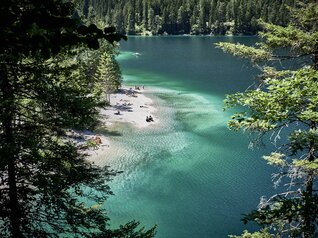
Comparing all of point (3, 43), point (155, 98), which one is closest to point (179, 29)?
→ point (155, 98)

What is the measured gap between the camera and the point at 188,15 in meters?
166

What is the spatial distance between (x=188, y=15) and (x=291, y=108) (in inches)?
6538

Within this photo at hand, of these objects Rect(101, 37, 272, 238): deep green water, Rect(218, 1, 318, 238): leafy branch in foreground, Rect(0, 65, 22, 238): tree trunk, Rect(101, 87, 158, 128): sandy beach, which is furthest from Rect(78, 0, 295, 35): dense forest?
Rect(0, 65, 22, 238): tree trunk

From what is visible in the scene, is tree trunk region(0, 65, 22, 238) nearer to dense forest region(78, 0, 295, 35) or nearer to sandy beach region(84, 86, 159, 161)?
sandy beach region(84, 86, 159, 161)

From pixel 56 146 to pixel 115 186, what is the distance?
21.6 m

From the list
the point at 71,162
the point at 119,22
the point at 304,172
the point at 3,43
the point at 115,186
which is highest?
the point at 119,22

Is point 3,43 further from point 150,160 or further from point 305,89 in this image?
point 150,160

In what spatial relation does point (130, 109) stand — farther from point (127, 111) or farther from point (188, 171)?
point (188, 171)

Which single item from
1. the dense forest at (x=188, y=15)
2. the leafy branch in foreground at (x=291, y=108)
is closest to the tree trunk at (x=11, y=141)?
the leafy branch in foreground at (x=291, y=108)

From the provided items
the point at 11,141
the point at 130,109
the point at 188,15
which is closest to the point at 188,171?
the point at 130,109

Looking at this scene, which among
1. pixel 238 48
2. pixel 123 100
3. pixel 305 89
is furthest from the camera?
pixel 123 100

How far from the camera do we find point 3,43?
284cm

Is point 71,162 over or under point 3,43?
under

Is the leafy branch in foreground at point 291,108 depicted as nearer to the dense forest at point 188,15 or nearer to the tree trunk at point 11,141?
the tree trunk at point 11,141
